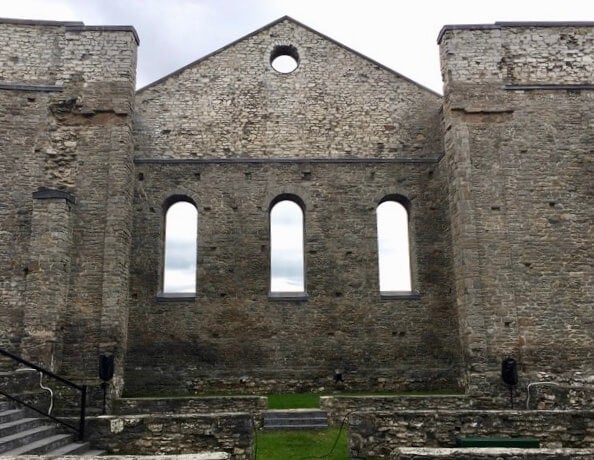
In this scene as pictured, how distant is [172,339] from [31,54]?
26.0ft

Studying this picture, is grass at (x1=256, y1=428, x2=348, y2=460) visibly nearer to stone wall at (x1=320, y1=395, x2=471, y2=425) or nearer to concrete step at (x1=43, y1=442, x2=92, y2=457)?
stone wall at (x1=320, y1=395, x2=471, y2=425)

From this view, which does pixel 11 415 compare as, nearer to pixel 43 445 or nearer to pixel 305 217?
pixel 43 445

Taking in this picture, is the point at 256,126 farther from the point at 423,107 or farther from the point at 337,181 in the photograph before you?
the point at 423,107

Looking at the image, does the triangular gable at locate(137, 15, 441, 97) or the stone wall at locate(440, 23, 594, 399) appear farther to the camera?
the triangular gable at locate(137, 15, 441, 97)

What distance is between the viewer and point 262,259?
49.7ft

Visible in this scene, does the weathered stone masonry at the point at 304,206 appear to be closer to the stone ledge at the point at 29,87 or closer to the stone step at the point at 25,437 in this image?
the stone ledge at the point at 29,87

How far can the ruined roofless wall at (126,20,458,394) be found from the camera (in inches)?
571

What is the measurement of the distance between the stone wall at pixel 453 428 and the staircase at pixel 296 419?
249 cm

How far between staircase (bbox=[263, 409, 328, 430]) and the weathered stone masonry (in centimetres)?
304

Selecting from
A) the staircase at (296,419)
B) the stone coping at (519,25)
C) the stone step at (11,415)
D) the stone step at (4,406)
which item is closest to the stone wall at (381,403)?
the staircase at (296,419)

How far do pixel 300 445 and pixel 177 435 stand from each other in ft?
7.15

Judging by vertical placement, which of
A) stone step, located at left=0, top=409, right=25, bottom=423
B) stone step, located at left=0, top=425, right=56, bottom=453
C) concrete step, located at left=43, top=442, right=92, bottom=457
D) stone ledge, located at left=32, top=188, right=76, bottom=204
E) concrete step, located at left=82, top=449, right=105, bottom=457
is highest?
stone ledge, located at left=32, top=188, right=76, bottom=204

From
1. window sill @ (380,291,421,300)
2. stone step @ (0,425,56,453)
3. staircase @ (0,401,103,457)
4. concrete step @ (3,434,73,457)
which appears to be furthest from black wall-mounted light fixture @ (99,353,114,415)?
window sill @ (380,291,421,300)

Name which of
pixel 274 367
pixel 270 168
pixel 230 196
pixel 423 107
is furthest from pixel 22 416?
pixel 423 107
